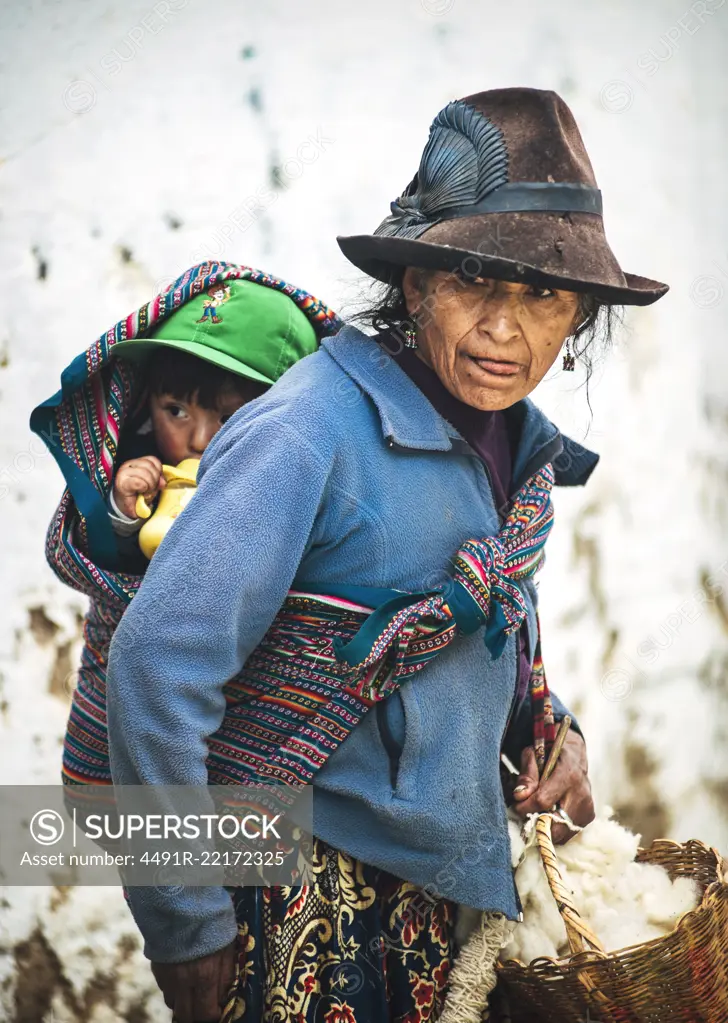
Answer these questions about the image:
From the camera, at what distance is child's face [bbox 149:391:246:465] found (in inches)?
90.0

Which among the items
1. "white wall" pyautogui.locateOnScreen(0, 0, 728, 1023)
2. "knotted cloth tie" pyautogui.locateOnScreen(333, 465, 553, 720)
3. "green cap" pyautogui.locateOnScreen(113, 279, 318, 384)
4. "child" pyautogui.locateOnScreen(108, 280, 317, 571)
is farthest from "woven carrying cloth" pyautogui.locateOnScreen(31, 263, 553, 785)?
"white wall" pyautogui.locateOnScreen(0, 0, 728, 1023)

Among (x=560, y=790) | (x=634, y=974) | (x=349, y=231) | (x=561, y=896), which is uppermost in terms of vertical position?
(x=349, y=231)

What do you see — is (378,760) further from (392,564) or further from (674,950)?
→ (674,950)

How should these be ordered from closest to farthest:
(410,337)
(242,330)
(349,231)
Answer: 1. (410,337)
2. (242,330)
3. (349,231)

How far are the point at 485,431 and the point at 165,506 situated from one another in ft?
2.18

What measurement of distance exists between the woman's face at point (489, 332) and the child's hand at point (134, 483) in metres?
0.64

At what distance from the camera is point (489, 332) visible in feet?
5.74

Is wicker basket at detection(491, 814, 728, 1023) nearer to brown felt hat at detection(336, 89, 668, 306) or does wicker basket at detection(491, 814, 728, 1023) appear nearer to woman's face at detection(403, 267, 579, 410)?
woman's face at detection(403, 267, 579, 410)

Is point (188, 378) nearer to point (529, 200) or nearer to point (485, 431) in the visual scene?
point (485, 431)

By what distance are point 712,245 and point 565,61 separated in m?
0.80

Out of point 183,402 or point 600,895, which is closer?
point 600,895

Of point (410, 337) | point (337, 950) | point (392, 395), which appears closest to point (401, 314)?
point (410, 337)

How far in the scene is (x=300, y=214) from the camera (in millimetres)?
3289

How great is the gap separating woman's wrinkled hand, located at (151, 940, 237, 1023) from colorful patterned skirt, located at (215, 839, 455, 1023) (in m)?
0.04
